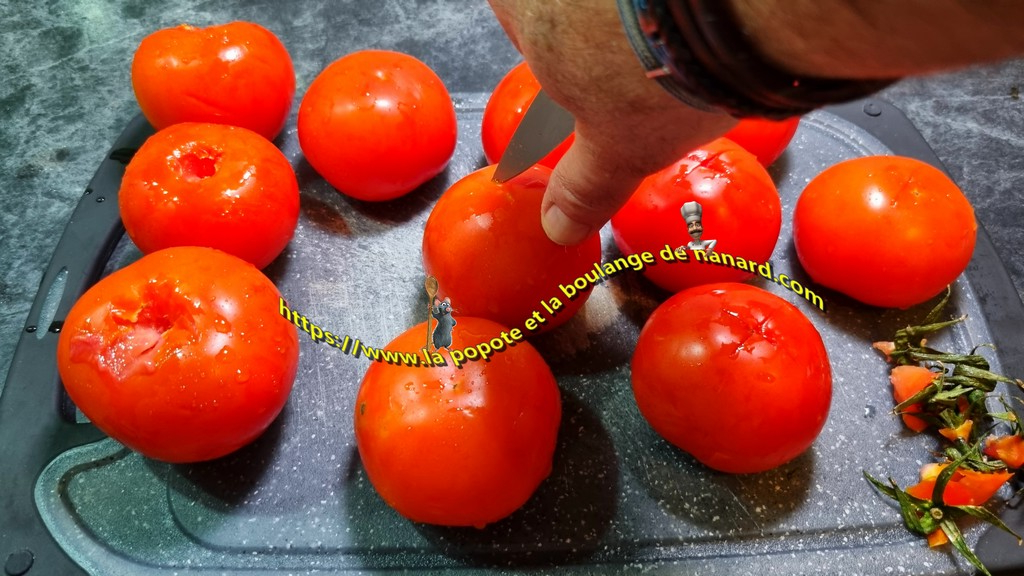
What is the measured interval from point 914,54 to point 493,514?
0.54 meters

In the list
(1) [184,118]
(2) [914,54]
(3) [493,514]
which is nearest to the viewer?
(2) [914,54]

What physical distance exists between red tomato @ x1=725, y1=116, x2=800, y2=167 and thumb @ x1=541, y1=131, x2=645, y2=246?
0.35 metres

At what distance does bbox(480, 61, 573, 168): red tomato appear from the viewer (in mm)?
867

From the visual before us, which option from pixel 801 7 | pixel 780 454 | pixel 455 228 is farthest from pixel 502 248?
pixel 801 7

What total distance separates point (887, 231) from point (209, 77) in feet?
2.82

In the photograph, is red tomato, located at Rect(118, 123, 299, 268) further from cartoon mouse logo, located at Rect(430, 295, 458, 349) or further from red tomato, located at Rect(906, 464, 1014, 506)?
red tomato, located at Rect(906, 464, 1014, 506)

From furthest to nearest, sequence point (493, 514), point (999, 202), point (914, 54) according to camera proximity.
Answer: point (999, 202) → point (493, 514) → point (914, 54)

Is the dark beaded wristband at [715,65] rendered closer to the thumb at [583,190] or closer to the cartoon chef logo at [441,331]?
the thumb at [583,190]

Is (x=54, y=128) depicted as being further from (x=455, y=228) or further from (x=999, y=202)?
(x=999, y=202)

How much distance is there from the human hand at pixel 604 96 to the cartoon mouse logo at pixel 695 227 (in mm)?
230

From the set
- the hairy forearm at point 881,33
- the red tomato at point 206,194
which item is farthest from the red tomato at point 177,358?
the hairy forearm at point 881,33

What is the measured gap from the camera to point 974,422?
773 millimetres

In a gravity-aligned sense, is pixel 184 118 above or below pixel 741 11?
below

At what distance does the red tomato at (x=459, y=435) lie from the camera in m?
0.65
